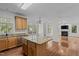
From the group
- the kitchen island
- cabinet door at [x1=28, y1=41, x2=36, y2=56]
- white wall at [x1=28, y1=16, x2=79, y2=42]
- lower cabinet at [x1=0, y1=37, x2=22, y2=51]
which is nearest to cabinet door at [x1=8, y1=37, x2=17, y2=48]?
lower cabinet at [x1=0, y1=37, x2=22, y2=51]

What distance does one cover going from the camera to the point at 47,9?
2.18 metres

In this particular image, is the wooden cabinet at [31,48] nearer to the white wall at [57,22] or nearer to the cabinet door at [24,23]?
the cabinet door at [24,23]

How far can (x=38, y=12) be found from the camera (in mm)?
2178

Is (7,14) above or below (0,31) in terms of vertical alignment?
above

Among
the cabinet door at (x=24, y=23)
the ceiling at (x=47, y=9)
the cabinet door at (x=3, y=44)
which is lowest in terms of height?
the cabinet door at (x=3, y=44)

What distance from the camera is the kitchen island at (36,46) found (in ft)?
7.04

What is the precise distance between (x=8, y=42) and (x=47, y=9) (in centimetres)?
100

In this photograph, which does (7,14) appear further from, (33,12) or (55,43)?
(55,43)

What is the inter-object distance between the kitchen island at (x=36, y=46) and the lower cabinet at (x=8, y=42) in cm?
16

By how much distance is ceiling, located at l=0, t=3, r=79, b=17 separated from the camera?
2.13 m

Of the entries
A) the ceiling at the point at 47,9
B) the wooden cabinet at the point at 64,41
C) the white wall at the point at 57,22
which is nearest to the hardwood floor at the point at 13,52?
the white wall at the point at 57,22

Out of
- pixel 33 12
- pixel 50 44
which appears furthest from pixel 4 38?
pixel 50 44

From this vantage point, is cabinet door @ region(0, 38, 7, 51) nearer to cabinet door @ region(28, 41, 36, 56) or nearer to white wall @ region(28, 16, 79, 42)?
cabinet door @ region(28, 41, 36, 56)

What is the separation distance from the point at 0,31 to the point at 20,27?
0.39m
